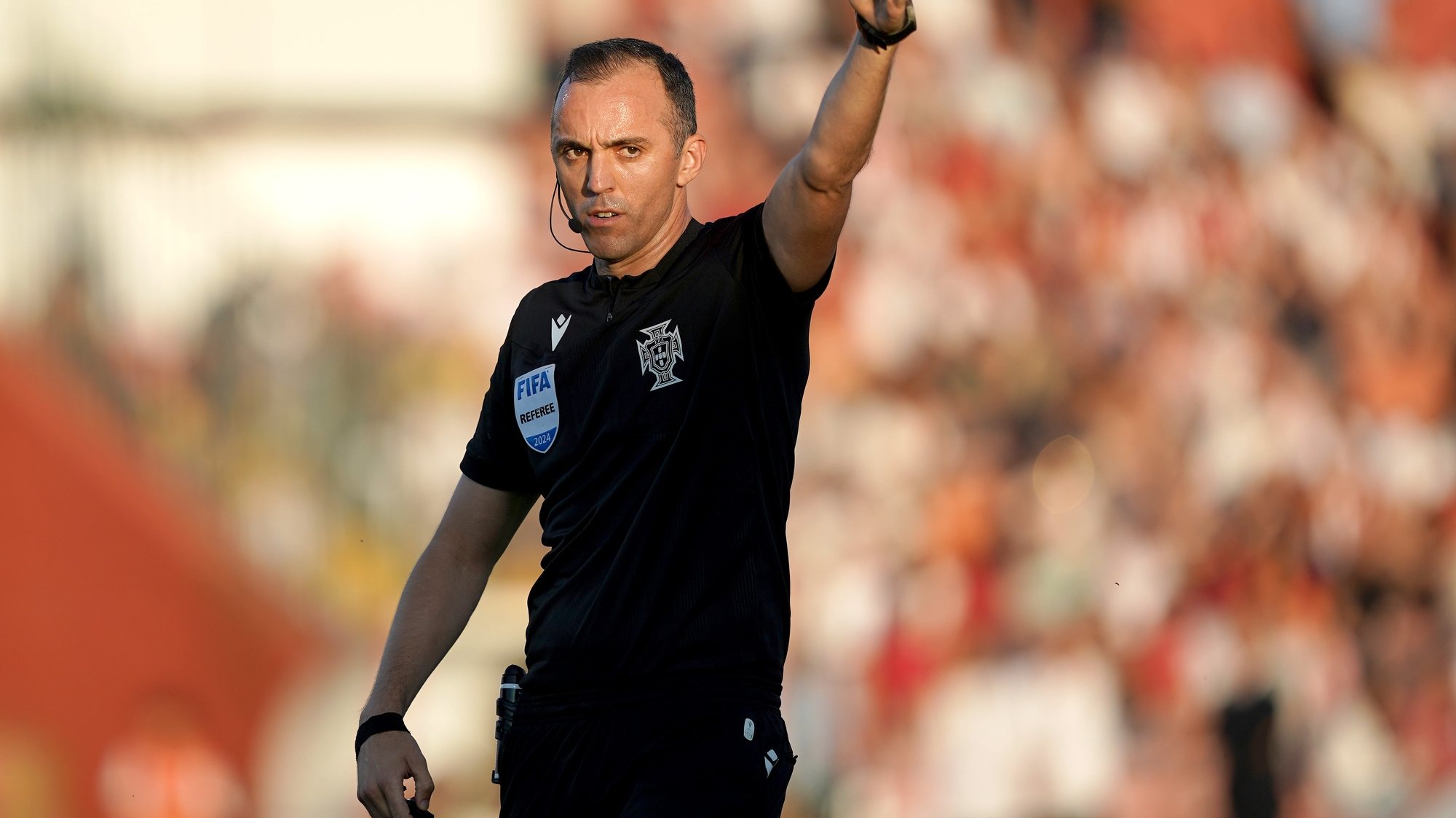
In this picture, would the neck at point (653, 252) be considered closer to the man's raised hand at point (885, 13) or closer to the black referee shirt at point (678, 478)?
the black referee shirt at point (678, 478)

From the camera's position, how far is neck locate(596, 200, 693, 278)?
2.68m

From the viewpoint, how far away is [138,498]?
7.40 metres

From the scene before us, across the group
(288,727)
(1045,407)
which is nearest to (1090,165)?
(1045,407)

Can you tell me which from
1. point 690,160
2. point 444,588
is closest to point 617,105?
point 690,160

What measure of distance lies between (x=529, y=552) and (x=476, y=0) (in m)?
2.65

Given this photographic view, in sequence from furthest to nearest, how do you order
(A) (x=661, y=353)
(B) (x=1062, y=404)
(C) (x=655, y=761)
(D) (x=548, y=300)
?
(B) (x=1062, y=404) → (D) (x=548, y=300) → (A) (x=661, y=353) → (C) (x=655, y=761)

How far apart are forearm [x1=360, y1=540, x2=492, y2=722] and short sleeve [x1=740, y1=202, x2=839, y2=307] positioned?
0.79 meters

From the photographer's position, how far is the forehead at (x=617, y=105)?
8.61ft

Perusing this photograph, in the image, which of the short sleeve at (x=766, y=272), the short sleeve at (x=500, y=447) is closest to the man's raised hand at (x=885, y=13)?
the short sleeve at (x=766, y=272)

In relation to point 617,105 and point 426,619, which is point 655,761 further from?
point 617,105

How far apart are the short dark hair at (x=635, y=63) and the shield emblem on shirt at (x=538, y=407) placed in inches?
16.8

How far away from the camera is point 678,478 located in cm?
254

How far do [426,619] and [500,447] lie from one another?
0.33 m

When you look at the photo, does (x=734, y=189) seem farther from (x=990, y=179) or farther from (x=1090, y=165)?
(x=1090, y=165)
